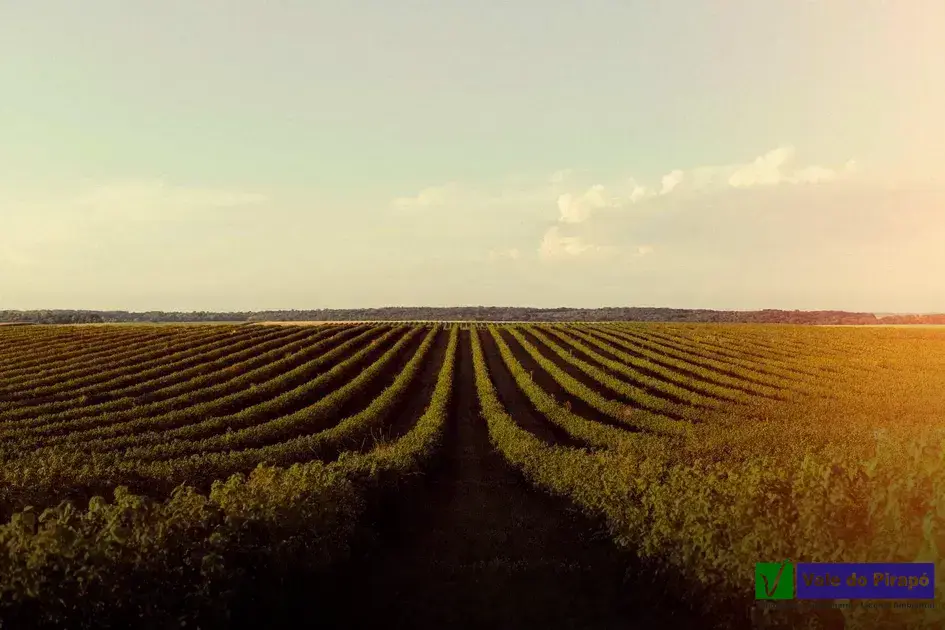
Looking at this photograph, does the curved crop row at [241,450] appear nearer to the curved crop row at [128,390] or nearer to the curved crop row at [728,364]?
the curved crop row at [128,390]

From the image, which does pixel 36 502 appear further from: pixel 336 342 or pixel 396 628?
pixel 336 342

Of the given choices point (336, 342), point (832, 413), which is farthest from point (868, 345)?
point (336, 342)

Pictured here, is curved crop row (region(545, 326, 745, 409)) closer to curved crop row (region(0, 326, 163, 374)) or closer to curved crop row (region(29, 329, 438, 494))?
curved crop row (region(29, 329, 438, 494))

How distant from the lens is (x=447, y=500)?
18.5 m

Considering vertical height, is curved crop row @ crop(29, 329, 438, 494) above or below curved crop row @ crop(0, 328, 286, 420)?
below

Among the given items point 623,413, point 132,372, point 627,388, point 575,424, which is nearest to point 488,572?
point 575,424

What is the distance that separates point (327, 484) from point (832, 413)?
28.3m

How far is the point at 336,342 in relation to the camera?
213 ft

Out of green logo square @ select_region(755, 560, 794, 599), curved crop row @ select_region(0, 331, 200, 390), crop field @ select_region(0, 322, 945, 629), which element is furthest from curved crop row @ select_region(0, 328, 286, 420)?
green logo square @ select_region(755, 560, 794, 599)

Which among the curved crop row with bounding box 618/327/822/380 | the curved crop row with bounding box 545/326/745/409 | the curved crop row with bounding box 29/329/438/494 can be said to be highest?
the curved crop row with bounding box 618/327/822/380

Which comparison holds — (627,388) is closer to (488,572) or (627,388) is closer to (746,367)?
(746,367)

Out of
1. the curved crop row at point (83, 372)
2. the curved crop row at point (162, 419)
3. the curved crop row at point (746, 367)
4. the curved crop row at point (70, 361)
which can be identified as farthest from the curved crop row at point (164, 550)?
the curved crop row at point (746, 367)

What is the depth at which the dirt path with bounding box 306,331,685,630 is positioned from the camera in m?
10.2

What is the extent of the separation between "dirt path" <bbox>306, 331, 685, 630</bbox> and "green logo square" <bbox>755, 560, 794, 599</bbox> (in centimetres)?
229
